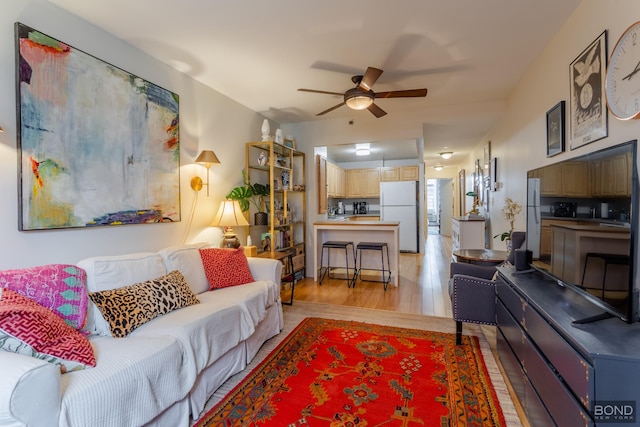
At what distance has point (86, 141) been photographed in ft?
7.13

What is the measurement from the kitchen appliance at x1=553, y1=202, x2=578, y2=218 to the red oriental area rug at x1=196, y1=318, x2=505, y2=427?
116cm

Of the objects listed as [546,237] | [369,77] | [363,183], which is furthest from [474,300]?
[363,183]

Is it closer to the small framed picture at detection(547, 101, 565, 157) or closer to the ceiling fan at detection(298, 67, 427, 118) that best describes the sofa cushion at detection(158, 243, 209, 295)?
the ceiling fan at detection(298, 67, 427, 118)

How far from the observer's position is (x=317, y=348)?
2.47 metres

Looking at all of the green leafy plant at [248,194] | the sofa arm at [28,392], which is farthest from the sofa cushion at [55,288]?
the green leafy plant at [248,194]

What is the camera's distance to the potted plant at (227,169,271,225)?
3.64 m

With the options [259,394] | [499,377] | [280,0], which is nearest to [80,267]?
[259,394]

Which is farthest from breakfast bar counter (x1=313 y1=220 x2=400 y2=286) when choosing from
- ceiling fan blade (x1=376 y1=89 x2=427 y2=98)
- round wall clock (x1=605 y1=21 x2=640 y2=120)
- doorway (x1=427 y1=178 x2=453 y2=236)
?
doorway (x1=427 y1=178 x2=453 y2=236)

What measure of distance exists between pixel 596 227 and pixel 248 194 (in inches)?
126

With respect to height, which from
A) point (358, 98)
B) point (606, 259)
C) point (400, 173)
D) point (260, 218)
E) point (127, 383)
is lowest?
point (127, 383)

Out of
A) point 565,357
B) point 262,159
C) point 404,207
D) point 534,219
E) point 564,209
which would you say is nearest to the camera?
point 565,357

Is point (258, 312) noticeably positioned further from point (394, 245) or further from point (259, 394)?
point (394, 245)

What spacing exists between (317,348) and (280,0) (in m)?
2.58

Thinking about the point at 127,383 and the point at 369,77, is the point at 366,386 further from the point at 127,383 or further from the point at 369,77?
the point at 369,77
